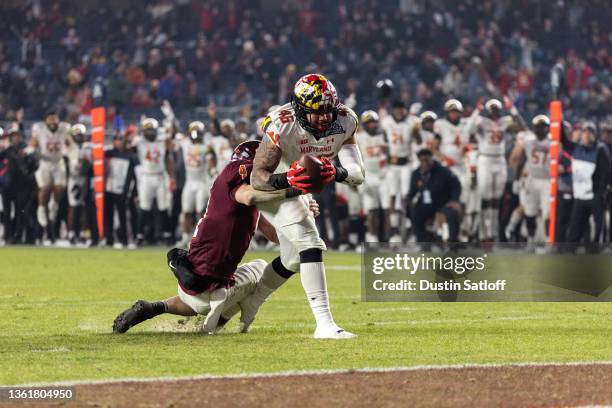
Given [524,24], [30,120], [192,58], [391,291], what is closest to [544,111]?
[524,24]

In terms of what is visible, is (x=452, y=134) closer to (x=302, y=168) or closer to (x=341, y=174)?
(x=341, y=174)

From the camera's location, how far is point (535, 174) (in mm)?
21672

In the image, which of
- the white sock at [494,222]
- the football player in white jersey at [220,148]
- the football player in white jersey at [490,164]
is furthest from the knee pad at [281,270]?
the football player in white jersey at [220,148]

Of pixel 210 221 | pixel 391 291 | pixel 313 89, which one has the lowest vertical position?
pixel 391 291

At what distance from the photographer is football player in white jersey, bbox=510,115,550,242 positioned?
21.5 m

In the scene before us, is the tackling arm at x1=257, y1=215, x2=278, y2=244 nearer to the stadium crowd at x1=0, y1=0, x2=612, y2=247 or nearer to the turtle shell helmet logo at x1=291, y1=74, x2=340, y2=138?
the turtle shell helmet logo at x1=291, y1=74, x2=340, y2=138

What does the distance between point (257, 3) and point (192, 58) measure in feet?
13.5

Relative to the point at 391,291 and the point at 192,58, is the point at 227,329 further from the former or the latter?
the point at 192,58

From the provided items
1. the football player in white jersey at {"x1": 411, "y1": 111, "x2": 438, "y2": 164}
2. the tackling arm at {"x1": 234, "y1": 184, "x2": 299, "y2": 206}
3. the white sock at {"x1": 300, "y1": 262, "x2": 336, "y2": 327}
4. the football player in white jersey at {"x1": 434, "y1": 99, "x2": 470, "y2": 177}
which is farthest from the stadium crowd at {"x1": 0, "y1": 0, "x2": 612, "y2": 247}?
the white sock at {"x1": 300, "y1": 262, "x2": 336, "y2": 327}

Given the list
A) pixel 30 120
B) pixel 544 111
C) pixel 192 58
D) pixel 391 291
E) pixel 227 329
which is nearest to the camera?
pixel 227 329

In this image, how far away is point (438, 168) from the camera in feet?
69.4

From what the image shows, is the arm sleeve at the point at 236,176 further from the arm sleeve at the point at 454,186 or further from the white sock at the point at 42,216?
the white sock at the point at 42,216

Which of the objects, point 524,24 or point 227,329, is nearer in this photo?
point 227,329

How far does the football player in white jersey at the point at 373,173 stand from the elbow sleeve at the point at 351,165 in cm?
1240
